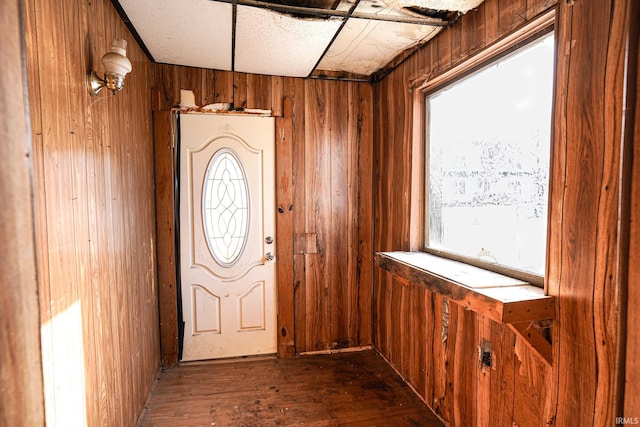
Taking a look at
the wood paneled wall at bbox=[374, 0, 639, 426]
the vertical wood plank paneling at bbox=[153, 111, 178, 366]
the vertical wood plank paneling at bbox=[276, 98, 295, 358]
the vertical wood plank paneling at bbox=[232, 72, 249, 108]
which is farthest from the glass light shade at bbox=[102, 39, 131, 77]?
the wood paneled wall at bbox=[374, 0, 639, 426]

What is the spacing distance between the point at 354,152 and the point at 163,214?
170cm

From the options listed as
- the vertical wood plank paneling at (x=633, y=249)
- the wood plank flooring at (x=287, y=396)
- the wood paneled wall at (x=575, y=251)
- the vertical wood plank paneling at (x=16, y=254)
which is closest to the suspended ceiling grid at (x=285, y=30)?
the wood paneled wall at (x=575, y=251)

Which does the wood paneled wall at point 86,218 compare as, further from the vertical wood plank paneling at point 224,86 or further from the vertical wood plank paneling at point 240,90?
the vertical wood plank paneling at point 240,90

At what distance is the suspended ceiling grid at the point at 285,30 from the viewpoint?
181 cm

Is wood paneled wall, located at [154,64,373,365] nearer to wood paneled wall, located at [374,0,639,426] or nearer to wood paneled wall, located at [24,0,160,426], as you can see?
wood paneled wall, located at [24,0,160,426]

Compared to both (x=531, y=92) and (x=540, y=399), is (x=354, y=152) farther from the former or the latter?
(x=540, y=399)

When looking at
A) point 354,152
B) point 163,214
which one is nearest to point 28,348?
point 163,214

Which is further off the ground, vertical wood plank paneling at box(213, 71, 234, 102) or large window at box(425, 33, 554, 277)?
vertical wood plank paneling at box(213, 71, 234, 102)

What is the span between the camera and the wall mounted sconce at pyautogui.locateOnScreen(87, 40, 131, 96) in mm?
1419

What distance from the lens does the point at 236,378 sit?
8.46 feet

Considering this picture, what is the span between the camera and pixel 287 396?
2346mm

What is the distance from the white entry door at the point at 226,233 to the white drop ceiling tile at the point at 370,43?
771 mm

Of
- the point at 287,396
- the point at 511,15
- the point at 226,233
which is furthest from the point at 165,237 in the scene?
the point at 511,15

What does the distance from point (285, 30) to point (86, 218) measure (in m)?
1.55
